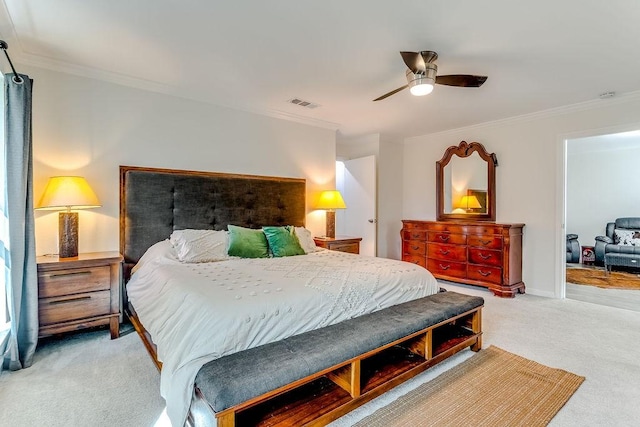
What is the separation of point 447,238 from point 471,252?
0.41m

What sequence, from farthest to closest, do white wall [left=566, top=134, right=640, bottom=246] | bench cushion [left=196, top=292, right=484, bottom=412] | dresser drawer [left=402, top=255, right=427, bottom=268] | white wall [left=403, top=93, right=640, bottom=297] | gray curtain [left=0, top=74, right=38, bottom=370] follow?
white wall [left=566, top=134, right=640, bottom=246] → dresser drawer [left=402, top=255, right=427, bottom=268] → white wall [left=403, top=93, right=640, bottom=297] → gray curtain [left=0, top=74, right=38, bottom=370] → bench cushion [left=196, top=292, right=484, bottom=412]

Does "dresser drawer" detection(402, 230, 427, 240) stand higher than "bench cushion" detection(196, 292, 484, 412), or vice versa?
"dresser drawer" detection(402, 230, 427, 240)

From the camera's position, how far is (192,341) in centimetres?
165

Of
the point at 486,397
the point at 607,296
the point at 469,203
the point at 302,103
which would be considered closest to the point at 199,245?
the point at 302,103

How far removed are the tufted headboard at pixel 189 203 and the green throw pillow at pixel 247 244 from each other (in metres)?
0.51

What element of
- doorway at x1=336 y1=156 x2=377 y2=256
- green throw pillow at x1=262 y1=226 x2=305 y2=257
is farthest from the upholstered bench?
doorway at x1=336 y1=156 x2=377 y2=256

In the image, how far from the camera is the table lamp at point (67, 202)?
8.96 ft

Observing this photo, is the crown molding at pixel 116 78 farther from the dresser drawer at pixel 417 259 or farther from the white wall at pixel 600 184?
the white wall at pixel 600 184

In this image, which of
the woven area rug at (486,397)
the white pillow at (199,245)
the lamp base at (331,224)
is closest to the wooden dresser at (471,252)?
the lamp base at (331,224)

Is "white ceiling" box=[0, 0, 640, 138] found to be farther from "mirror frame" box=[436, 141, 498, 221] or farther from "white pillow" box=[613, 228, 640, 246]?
"white pillow" box=[613, 228, 640, 246]

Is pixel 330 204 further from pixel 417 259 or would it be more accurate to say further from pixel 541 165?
pixel 541 165

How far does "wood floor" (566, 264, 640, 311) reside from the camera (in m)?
3.98

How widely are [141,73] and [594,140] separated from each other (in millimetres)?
7425

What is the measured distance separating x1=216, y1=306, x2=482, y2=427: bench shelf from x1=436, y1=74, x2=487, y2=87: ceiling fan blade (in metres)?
1.89
